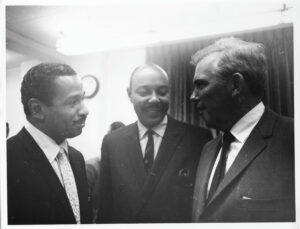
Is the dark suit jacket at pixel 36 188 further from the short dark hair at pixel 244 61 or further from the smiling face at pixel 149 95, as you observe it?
the short dark hair at pixel 244 61

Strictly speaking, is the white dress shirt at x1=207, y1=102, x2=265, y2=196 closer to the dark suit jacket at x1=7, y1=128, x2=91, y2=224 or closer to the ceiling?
the ceiling

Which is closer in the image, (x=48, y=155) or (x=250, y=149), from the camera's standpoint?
(x=250, y=149)

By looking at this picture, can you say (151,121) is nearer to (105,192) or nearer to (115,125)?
(115,125)

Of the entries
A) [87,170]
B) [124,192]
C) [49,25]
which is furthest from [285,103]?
[49,25]

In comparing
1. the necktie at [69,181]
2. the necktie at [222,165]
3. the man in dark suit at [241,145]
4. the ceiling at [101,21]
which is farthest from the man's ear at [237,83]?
the necktie at [69,181]

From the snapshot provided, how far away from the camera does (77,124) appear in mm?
1762

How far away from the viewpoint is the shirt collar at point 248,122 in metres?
1.64

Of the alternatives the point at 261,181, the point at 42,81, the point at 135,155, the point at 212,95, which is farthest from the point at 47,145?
the point at 261,181

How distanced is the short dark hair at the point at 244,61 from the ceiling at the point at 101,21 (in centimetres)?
15

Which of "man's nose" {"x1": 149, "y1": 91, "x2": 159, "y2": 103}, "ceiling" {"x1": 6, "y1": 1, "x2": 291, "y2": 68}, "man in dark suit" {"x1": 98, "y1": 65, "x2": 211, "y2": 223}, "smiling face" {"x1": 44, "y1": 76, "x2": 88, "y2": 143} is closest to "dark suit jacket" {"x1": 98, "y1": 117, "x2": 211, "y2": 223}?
"man in dark suit" {"x1": 98, "y1": 65, "x2": 211, "y2": 223}

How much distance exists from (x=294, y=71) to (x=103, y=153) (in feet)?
3.49

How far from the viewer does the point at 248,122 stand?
165cm

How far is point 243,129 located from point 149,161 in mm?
497

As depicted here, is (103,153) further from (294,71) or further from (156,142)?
(294,71)
